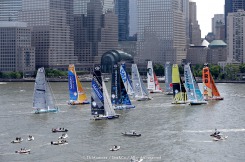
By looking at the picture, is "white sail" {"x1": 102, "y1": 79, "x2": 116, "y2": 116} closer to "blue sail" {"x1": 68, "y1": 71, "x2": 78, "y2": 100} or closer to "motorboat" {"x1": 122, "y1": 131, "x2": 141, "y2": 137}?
"motorboat" {"x1": 122, "y1": 131, "x2": 141, "y2": 137}

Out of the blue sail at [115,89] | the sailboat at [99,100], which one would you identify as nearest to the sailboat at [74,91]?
the blue sail at [115,89]

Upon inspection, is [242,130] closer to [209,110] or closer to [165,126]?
[165,126]

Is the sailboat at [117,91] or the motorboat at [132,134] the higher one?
the sailboat at [117,91]

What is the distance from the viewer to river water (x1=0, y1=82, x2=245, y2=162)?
49.3 metres

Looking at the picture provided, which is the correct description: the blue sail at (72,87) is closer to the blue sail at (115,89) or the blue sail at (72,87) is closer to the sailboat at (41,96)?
the blue sail at (115,89)

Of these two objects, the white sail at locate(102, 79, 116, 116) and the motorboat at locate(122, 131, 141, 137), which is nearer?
the motorboat at locate(122, 131, 141, 137)

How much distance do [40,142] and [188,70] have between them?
3902 cm

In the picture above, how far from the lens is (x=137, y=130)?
61.8 meters

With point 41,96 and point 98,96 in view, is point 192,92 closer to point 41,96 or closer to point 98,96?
point 41,96

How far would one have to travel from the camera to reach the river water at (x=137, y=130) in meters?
49.3

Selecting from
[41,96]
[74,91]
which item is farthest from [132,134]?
[74,91]

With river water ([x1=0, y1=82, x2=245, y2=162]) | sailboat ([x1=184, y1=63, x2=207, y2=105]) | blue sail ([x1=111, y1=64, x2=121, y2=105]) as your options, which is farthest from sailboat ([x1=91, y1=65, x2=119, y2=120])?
sailboat ([x1=184, y1=63, x2=207, y2=105])

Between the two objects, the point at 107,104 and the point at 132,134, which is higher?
the point at 107,104

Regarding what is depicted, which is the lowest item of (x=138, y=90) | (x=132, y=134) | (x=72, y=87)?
(x=132, y=134)
